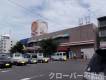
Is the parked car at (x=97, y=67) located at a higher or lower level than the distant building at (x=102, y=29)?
lower

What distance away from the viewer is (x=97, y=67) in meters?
5.22

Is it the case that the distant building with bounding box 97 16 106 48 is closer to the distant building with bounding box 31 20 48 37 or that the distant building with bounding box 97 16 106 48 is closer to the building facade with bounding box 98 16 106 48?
the building facade with bounding box 98 16 106 48

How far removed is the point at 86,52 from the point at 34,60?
31107mm

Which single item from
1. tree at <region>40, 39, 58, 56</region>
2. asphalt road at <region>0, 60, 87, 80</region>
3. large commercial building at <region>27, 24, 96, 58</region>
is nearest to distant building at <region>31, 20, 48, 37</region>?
large commercial building at <region>27, 24, 96, 58</region>

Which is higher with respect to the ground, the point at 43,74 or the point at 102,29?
the point at 102,29

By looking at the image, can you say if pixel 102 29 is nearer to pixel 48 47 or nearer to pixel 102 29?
pixel 102 29

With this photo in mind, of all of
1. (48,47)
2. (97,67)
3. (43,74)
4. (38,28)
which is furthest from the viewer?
(38,28)

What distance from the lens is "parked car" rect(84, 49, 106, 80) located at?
508cm

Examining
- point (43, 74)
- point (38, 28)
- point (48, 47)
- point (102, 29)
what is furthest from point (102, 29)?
point (43, 74)

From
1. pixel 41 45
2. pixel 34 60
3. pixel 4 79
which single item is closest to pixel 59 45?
pixel 41 45

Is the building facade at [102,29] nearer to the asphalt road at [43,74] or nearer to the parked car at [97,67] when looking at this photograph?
the asphalt road at [43,74]

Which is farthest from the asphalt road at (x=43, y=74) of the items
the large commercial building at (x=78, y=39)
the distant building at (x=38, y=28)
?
the distant building at (x=38, y=28)

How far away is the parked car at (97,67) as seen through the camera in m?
5.08

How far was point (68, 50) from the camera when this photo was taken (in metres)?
81.2
